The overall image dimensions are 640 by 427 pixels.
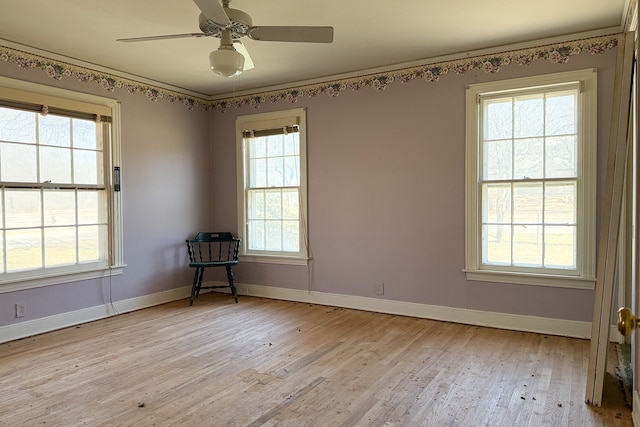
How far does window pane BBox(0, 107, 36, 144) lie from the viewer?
3.84m

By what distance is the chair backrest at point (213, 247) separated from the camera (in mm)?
5531

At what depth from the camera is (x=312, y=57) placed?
169 inches

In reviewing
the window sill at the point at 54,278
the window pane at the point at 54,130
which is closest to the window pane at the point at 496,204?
the window sill at the point at 54,278

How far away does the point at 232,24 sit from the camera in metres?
2.75

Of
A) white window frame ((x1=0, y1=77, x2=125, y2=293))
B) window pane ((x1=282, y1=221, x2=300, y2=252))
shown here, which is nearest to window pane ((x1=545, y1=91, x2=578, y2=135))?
window pane ((x1=282, y1=221, x2=300, y2=252))

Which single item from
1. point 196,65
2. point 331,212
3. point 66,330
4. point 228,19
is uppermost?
point 196,65

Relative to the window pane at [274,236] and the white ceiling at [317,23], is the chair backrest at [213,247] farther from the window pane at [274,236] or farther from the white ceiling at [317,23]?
the white ceiling at [317,23]

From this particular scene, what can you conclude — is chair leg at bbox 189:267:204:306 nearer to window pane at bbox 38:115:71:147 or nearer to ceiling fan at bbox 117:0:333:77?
window pane at bbox 38:115:71:147

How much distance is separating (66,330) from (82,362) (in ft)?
3.33

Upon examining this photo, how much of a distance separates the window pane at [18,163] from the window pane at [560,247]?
4.58 metres

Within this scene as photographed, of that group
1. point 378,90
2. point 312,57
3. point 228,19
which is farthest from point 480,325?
point 228,19

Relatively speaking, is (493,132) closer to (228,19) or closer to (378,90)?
(378,90)

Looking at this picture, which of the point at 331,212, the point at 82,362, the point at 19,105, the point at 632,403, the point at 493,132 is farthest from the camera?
the point at 331,212

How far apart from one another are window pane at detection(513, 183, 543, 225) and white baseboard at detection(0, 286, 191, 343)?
3.86 m
